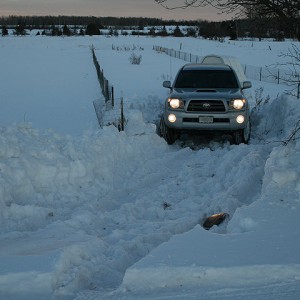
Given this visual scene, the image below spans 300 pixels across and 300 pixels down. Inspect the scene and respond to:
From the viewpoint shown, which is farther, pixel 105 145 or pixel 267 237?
pixel 105 145

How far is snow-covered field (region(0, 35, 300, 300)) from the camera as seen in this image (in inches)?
162

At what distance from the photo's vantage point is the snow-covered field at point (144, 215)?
412 centimetres

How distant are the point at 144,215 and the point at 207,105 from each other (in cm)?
445

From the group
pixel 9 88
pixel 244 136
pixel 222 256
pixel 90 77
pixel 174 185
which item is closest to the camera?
pixel 222 256

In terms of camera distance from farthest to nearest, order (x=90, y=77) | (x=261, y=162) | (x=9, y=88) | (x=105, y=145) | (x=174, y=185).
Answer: (x=90, y=77), (x=9, y=88), (x=105, y=145), (x=261, y=162), (x=174, y=185)

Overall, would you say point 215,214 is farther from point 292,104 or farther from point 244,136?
point 292,104

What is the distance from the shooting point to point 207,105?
1012 centimetres

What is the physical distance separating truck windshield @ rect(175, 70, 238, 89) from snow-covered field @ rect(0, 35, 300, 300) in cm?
134

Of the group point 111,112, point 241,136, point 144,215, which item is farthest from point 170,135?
point 144,215

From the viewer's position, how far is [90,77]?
2517 cm

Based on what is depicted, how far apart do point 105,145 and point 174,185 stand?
1827mm

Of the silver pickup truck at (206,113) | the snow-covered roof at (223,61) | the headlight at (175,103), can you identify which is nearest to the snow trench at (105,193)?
the silver pickup truck at (206,113)

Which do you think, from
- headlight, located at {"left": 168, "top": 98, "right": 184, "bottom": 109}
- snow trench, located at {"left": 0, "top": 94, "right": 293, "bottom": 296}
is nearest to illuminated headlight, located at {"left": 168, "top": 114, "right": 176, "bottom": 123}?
headlight, located at {"left": 168, "top": 98, "right": 184, "bottom": 109}

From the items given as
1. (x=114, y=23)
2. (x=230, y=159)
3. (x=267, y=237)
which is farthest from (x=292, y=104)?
(x=114, y=23)
